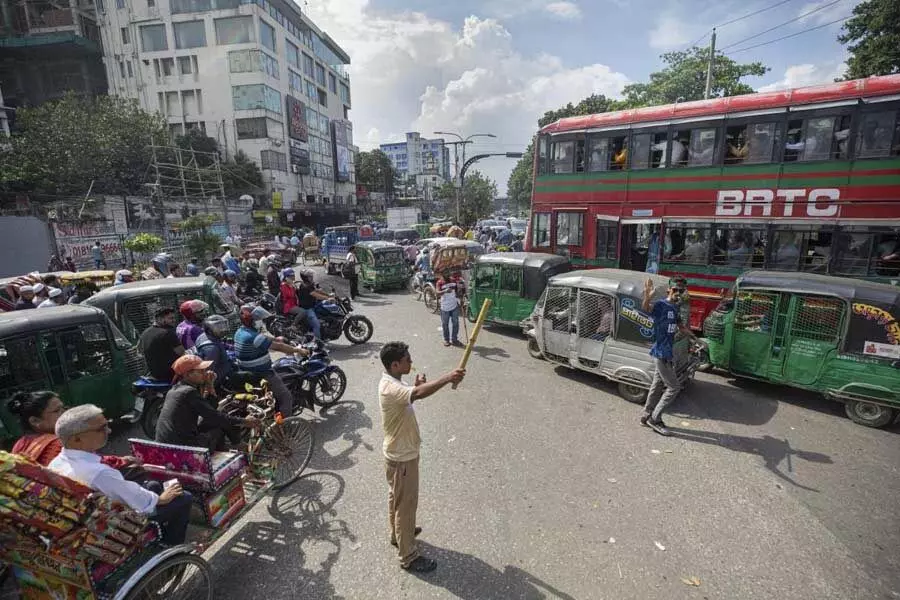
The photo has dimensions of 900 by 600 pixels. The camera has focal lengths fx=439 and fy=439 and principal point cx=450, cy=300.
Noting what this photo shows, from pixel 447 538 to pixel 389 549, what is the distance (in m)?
0.53

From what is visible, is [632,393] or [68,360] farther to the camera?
[632,393]

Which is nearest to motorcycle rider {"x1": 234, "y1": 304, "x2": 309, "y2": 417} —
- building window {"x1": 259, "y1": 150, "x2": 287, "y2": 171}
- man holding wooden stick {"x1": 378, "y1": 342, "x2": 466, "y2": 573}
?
man holding wooden stick {"x1": 378, "y1": 342, "x2": 466, "y2": 573}

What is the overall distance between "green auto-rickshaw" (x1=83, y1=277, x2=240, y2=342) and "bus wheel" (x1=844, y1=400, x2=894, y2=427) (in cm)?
1025

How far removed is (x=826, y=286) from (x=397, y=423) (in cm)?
662

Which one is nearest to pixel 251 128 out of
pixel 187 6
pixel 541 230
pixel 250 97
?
pixel 250 97

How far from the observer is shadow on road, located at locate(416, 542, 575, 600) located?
3.42 meters

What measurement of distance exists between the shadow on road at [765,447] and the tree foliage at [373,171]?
75.4 metres

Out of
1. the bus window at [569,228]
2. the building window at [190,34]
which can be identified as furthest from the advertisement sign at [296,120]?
the bus window at [569,228]

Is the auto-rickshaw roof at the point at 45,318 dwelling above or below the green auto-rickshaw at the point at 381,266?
above

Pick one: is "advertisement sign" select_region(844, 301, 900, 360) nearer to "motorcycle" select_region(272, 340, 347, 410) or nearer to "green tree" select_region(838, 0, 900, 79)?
"motorcycle" select_region(272, 340, 347, 410)

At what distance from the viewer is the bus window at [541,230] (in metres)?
12.9

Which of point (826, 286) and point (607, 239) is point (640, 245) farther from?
point (826, 286)

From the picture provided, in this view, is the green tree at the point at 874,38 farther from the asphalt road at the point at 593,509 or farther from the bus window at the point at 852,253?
the asphalt road at the point at 593,509

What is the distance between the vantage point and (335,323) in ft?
33.5
